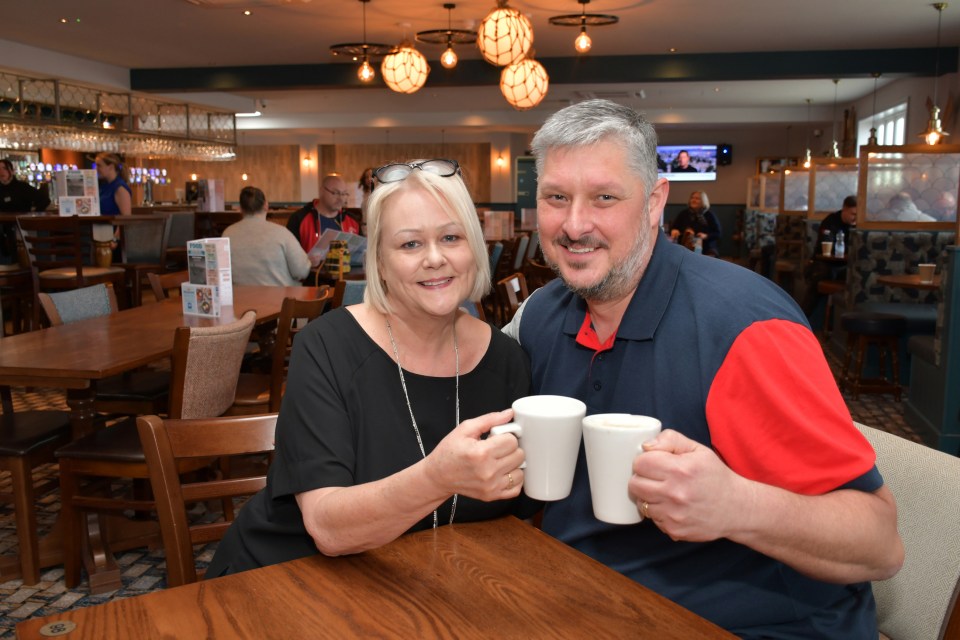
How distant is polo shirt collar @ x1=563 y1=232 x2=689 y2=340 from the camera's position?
1.40 metres

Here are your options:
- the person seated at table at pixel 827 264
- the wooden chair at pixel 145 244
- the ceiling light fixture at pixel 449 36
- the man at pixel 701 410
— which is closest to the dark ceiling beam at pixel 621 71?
the person seated at table at pixel 827 264

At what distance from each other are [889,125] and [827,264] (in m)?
6.06

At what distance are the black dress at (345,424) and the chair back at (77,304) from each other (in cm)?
259

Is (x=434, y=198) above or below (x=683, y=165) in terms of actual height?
below

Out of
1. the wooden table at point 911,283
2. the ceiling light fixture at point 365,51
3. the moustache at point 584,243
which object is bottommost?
the wooden table at point 911,283

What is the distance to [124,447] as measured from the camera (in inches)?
113

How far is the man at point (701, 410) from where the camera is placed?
112cm

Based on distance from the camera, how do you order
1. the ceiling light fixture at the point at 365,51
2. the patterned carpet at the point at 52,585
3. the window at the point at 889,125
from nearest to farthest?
the patterned carpet at the point at 52,585 → the ceiling light fixture at the point at 365,51 → the window at the point at 889,125

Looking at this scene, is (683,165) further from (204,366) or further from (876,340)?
(204,366)

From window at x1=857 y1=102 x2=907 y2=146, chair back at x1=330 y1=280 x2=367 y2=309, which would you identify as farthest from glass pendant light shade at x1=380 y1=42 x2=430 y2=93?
window at x1=857 y1=102 x2=907 y2=146

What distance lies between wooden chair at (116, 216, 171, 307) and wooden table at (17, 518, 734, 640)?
7.32 m

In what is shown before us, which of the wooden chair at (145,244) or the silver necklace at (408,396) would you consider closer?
the silver necklace at (408,396)

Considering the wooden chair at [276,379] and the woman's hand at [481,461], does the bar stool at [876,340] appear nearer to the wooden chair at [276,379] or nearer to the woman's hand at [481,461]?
the wooden chair at [276,379]

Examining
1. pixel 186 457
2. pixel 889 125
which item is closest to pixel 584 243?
pixel 186 457
